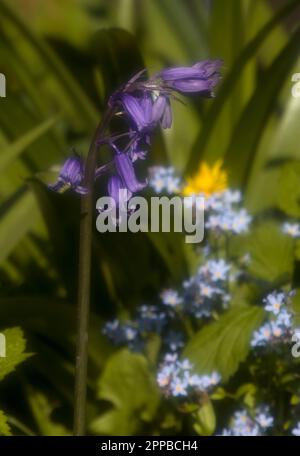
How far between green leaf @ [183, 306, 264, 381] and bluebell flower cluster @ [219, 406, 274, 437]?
0.42 feet

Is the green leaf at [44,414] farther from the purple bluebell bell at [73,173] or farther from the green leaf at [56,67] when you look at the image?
the purple bluebell bell at [73,173]

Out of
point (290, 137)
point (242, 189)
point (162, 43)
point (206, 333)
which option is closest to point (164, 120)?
point (206, 333)

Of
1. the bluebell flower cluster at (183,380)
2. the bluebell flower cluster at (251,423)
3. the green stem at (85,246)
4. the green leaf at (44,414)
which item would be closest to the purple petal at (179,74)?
the green stem at (85,246)

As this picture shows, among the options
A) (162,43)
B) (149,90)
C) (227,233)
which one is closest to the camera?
(149,90)

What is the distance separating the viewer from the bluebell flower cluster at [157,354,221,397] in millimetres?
2041

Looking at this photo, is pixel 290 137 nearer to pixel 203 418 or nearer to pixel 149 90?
pixel 203 418

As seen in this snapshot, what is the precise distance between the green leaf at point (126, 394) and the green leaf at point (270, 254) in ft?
1.20

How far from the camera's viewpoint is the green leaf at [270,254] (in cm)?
227

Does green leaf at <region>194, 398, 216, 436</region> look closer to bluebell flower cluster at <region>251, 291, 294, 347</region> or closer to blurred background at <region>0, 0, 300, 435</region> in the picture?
bluebell flower cluster at <region>251, 291, 294, 347</region>

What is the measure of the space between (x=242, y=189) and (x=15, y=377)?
0.82 metres

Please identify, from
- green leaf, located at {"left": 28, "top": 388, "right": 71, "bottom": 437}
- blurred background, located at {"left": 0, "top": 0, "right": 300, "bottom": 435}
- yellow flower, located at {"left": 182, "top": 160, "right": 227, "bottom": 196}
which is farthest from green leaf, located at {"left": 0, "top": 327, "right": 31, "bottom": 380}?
yellow flower, located at {"left": 182, "top": 160, "right": 227, "bottom": 196}

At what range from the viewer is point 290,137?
3016 mm

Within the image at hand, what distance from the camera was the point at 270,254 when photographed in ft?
7.53
